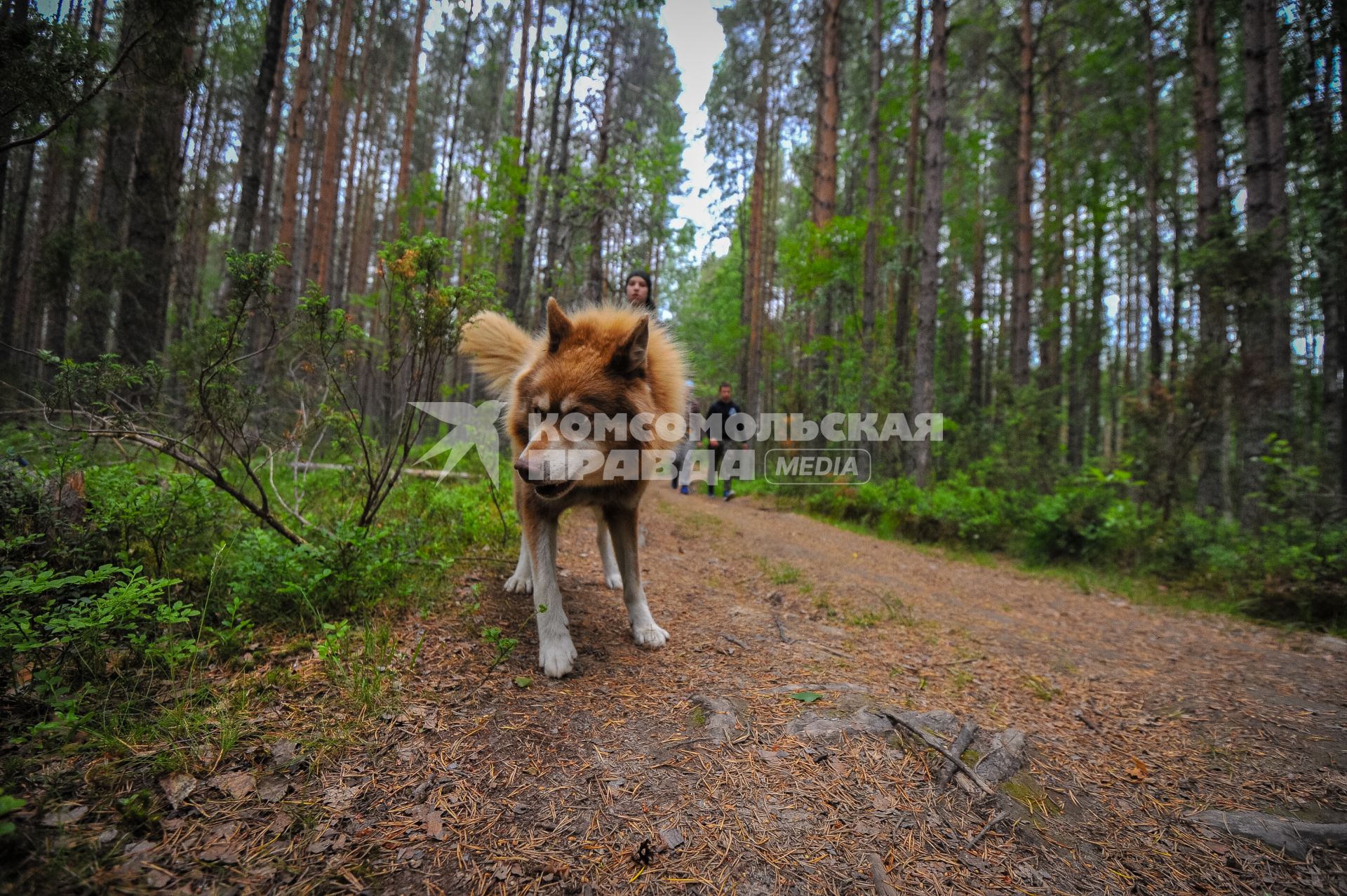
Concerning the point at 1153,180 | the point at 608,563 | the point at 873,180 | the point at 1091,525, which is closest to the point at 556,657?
the point at 608,563

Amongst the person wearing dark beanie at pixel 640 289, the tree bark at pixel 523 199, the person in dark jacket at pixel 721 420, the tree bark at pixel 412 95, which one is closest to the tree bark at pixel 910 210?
the person in dark jacket at pixel 721 420

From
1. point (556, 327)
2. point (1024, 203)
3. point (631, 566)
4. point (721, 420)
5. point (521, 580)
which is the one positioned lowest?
point (521, 580)

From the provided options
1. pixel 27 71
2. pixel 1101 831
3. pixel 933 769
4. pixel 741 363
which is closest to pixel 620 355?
pixel 933 769

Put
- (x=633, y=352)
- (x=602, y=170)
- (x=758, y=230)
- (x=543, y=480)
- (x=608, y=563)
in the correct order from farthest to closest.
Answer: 1. (x=758, y=230)
2. (x=602, y=170)
3. (x=608, y=563)
4. (x=633, y=352)
5. (x=543, y=480)

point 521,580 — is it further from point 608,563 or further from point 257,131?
point 257,131

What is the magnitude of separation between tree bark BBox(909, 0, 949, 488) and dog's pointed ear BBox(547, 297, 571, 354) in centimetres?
865

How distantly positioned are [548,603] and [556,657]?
28 cm

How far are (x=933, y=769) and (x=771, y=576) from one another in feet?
9.60

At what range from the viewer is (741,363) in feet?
72.9

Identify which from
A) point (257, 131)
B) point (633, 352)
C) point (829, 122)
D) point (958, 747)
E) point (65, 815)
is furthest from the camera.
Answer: point (829, 122)

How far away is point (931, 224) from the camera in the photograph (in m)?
10.1

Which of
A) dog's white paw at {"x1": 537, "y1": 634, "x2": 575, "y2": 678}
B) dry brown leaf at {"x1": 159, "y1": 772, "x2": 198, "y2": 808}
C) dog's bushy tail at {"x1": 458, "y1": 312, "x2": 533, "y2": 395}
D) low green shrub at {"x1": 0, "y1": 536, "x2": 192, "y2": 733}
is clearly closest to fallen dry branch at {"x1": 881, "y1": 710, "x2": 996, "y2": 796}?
dog's white paw at {"x1": 537, "y1": 634, "x2": 575, "y2": 678}

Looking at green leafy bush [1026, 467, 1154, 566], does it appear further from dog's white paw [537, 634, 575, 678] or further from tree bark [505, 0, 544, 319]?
tree bark [505, 0, 544, 319]

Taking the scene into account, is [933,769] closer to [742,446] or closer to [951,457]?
[951,457]
